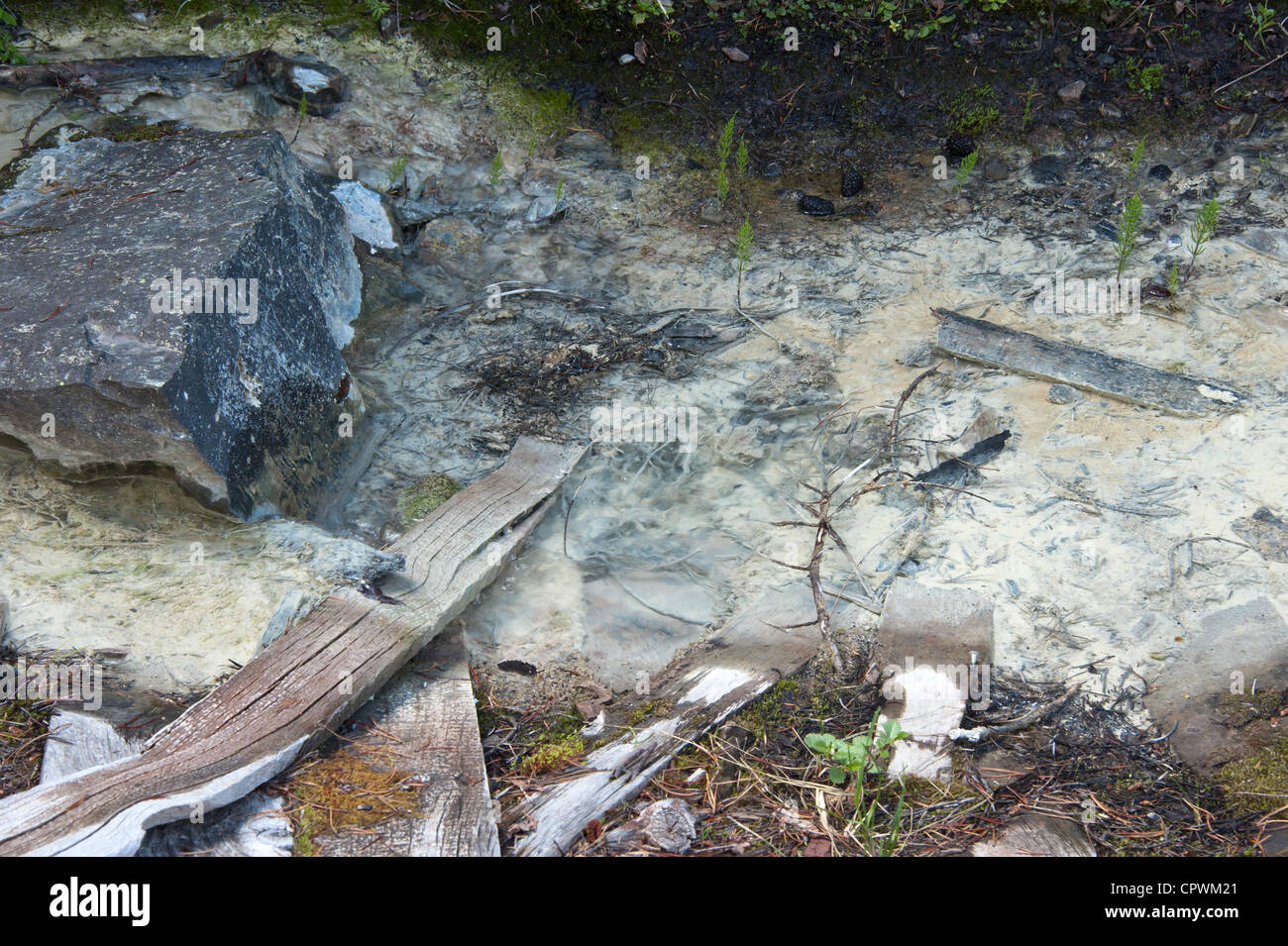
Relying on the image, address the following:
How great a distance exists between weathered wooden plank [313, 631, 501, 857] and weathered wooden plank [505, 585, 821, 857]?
0.15 m

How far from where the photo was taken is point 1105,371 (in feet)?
13.9

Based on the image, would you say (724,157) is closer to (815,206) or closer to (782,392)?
(815,206)

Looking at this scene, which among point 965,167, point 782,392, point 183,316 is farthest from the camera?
point 965,167

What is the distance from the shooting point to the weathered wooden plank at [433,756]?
2.49 m

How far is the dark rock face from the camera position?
334 centimetres

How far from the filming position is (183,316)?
349 cm

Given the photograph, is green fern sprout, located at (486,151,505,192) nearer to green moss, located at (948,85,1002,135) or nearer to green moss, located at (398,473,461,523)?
green moss, located at (398,473,461,523)

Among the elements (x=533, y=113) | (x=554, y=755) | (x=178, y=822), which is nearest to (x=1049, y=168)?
(x=533, y=113)

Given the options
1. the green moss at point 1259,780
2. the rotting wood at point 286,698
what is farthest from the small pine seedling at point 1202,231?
the rotting wood at point 286,698

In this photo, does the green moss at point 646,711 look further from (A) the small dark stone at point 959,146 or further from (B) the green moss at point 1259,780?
(A) the small dark stone at point 959,146

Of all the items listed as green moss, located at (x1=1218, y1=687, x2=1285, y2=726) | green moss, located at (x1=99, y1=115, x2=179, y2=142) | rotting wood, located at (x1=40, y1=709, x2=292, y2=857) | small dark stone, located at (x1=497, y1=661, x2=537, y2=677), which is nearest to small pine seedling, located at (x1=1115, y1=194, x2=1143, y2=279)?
green moss, located at (x1=1218, y1=687, x2=1285, y2=726)

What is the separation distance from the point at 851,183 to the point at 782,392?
1.81 m

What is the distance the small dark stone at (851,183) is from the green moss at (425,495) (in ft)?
9.76

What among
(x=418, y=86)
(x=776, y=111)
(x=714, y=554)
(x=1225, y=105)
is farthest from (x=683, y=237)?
(x=1225, y=105)
